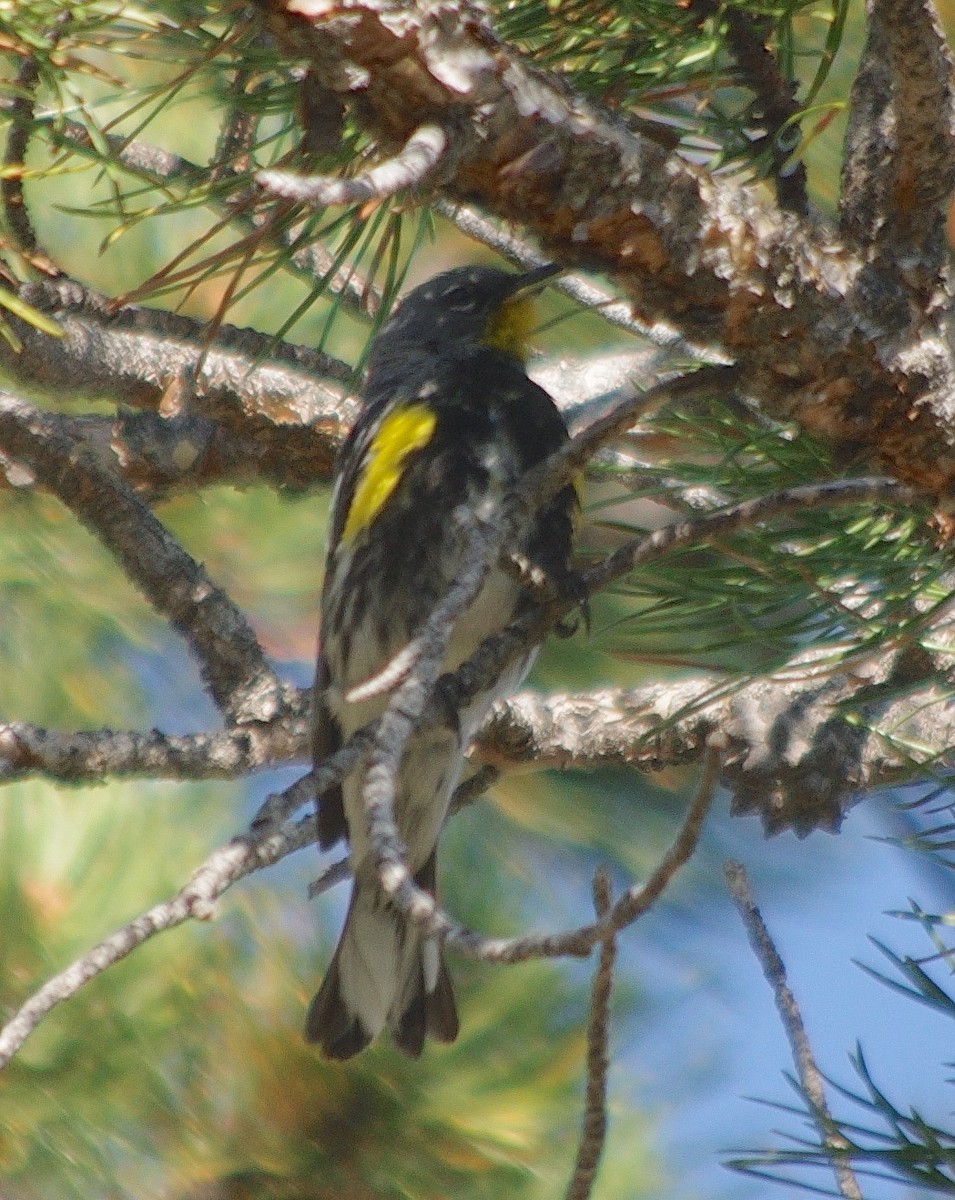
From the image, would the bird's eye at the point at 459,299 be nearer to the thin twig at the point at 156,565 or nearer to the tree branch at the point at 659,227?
the thin twig at the point at 156,565

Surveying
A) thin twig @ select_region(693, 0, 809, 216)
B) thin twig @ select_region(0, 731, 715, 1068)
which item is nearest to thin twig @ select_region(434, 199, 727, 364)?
thin twig @ select_region(693, 0, 809, 216)

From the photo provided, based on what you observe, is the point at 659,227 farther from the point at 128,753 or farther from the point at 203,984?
the point at 203,984

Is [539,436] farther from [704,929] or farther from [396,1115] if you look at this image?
[704,929]

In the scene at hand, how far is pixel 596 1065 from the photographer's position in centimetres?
110

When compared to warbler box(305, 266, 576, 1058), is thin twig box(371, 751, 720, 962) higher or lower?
lower

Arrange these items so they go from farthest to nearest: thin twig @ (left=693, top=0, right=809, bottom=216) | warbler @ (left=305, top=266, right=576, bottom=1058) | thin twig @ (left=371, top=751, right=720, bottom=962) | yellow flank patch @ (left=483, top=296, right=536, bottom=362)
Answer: yellow flank patch @ (left=483, top=296, right=536, bottom=362)
warbler @ (left=305, top=266, right=576, bottom=1058)
thin twig @ (left=693, top=0, right=809, bottom=216)
thin twig @ (left=371, top=751, right=720, bottom=962)

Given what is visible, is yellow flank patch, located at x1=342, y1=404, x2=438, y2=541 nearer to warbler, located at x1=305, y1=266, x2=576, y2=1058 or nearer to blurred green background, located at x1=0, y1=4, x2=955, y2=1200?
warbler, located at x1=305, y1=266, x2=576, y2=1058

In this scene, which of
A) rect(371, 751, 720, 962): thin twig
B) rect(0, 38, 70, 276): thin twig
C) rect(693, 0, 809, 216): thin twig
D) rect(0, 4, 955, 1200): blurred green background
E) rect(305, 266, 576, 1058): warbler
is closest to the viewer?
rect(371, 751, 720, 962): thin twig

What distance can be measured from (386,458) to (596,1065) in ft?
4.35

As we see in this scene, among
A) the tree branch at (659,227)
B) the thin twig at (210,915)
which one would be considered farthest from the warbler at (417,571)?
the thin twig at (210,915)

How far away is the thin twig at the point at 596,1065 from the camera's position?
1077 millimetres

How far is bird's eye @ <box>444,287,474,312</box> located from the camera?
2.76 meters

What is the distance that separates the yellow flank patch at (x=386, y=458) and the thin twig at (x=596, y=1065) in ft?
4.13

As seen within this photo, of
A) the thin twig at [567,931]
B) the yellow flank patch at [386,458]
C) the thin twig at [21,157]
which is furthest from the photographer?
the yellow flank patch at [386,458]
